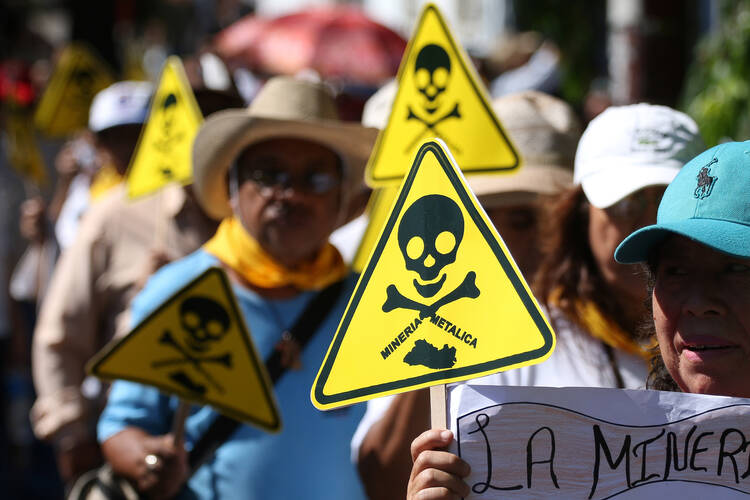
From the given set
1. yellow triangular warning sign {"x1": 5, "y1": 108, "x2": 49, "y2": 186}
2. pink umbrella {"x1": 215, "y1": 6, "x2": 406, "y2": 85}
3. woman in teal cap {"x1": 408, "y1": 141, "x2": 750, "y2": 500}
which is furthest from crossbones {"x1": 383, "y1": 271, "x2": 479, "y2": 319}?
pink umbrella {"x1": 215, "y1": 6, "x2": 406, "y2": 85}

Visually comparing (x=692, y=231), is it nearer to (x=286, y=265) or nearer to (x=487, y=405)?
(x=487, y=405)

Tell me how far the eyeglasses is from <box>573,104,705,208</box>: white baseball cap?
90 cm

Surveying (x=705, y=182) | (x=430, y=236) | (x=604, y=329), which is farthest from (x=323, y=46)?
(x=705, y=182)

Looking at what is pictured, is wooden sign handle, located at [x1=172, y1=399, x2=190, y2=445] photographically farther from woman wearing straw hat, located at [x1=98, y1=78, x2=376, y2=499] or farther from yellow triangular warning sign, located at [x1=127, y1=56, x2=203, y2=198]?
yellow triangular warning sign, located at [x1=127, y1=56, x2=203, y2=198]

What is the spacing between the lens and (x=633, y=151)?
313cm

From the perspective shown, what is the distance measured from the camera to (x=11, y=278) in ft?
26.5

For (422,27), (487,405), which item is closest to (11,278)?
(422,27)

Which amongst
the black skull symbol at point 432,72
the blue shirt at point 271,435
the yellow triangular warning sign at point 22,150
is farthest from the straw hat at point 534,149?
the yellow triangular warning sign at point 22,150

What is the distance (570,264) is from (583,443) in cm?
115

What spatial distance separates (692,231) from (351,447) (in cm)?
165

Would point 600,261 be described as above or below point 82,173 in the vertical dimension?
above

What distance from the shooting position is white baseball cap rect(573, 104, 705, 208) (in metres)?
3.04

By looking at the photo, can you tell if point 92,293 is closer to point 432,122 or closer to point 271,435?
point 271,435

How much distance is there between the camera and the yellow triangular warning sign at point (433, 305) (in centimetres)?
219
